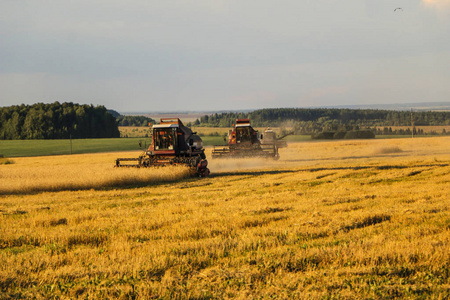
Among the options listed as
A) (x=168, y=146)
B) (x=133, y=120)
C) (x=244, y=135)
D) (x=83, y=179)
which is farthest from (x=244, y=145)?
(x=133, y=120)

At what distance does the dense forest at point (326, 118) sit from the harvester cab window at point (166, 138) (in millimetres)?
83684

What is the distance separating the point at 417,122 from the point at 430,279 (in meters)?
138

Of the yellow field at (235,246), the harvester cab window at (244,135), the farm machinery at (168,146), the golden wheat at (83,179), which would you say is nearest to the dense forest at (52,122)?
the harvester cab window at (244,135)

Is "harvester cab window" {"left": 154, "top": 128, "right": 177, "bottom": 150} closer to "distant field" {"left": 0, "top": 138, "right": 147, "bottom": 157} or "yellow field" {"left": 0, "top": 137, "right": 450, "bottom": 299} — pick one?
"yellow field" {"left": 0, "top": 137, "right": 450, "bottom": 299}

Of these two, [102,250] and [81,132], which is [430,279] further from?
[81,132]

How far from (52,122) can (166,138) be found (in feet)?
293

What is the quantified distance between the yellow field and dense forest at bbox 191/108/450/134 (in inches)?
3787

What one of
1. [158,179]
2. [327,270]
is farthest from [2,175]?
[327,270]

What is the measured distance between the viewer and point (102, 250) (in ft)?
28.7

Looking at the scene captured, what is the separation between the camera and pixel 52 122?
359 feet

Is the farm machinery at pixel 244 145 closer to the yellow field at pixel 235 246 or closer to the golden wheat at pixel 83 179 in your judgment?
the golden wheat at pixel 83 179

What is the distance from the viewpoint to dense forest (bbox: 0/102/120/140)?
10875 centimetres

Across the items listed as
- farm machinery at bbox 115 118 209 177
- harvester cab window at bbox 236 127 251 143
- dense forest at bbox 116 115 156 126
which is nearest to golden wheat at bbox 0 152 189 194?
farm machinery at bbox 115 118 209 177

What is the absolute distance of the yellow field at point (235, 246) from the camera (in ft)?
21.3
